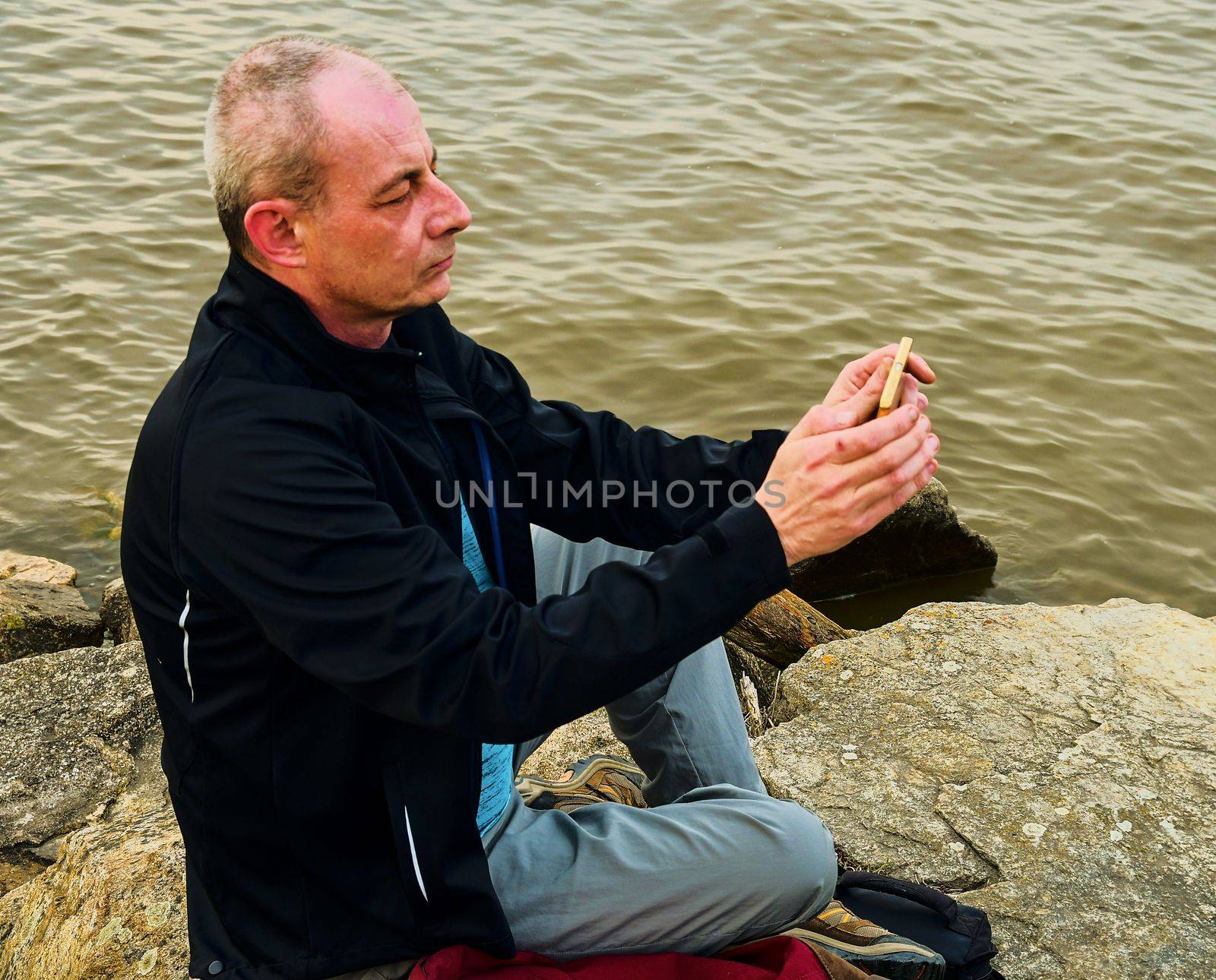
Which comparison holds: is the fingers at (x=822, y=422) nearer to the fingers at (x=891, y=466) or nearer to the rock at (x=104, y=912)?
the fingers at (x=891, y=466)

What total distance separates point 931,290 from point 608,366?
2037 millimetres

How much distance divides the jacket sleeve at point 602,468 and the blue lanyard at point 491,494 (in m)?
0.27

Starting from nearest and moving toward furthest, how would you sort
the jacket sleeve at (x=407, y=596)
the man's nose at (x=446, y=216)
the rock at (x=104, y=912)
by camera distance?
the jacket sleeve at (x=407, y=596), the man's nose at (x=446, y=216), the rock at (x=104, y=912)

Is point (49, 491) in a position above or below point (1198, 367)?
below

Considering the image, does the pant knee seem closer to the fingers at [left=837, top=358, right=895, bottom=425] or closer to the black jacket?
the black jacket

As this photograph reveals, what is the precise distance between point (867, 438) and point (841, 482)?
0.08 m

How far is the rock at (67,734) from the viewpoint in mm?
3344

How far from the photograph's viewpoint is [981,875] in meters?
2.86

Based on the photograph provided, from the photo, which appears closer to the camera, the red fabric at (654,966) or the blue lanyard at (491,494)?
the red fabric at (654,966)

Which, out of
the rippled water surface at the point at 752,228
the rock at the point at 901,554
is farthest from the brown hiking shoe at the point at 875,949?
the rippled water surface at the point at 752,228

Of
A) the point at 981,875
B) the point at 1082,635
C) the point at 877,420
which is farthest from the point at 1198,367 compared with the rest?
the point at 877,420

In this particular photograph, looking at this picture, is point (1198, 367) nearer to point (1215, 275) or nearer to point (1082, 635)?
point (1215, 275)

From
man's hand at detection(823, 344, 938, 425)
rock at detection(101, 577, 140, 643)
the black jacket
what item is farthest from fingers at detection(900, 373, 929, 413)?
rock at detection(101, 577, 140, 643)

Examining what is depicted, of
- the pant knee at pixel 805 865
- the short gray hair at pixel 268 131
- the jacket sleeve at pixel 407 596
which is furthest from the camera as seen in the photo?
the pant knee at pixel 805 865
